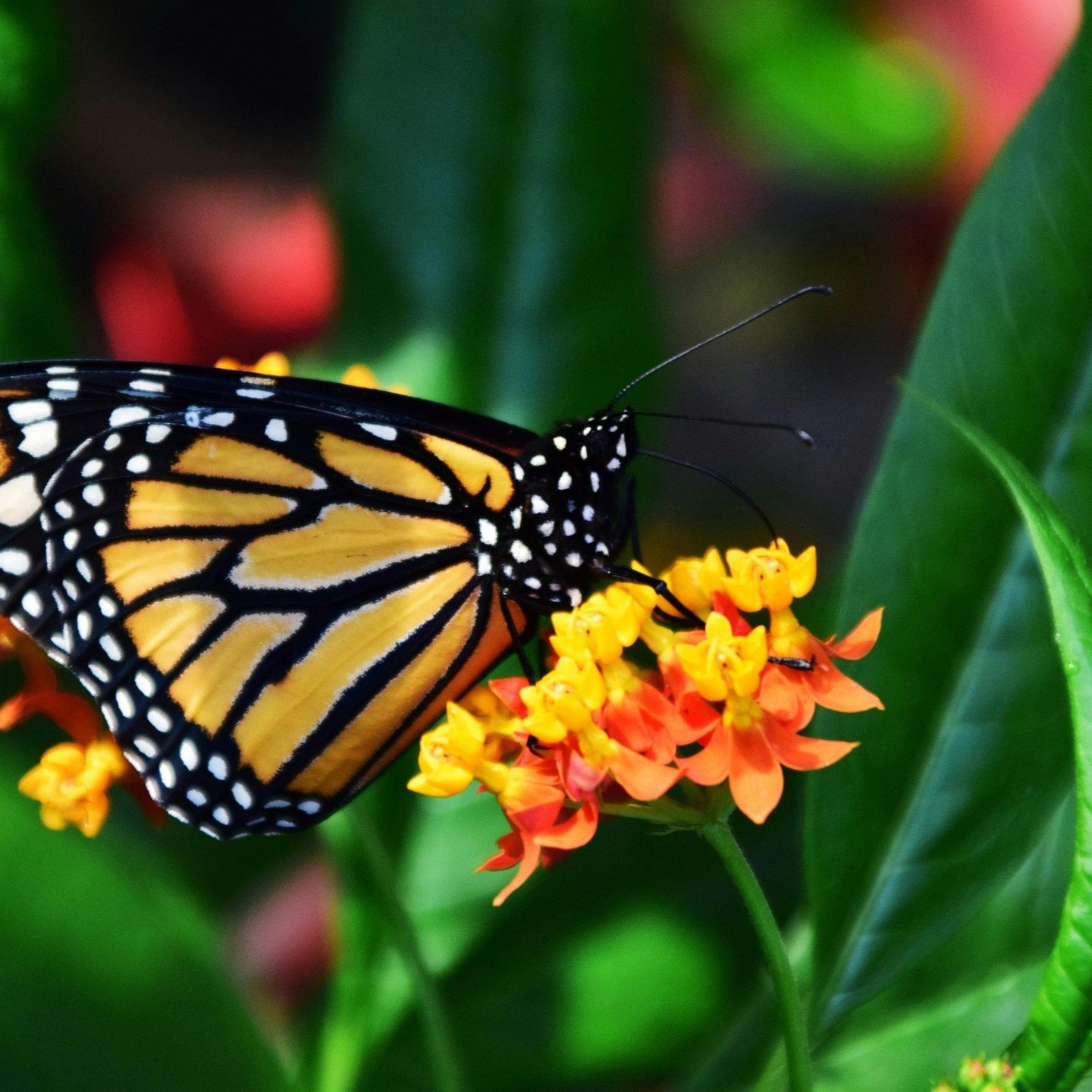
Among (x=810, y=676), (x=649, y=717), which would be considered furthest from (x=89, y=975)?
(x=810, y=676)

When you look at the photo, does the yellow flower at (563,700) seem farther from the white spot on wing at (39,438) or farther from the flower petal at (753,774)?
the white spot on wing at (39,438)

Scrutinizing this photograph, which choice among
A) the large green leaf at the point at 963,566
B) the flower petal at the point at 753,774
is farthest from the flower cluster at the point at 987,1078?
the large green leaf at the point at 963,566

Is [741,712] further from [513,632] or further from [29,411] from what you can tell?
[29,411]

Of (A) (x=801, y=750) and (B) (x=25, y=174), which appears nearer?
(A) (x=801, y=750)

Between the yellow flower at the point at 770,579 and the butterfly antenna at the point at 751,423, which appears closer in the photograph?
the yellow flower at the point at 770,579

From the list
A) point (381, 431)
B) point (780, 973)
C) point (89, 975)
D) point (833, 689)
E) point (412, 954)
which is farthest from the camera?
point (381, 431)

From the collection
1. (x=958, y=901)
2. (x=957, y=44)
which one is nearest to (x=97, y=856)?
(x=958, y=901)

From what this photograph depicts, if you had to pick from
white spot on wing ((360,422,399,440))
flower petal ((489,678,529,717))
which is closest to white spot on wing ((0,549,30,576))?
white spot on wing ((360,422,399,440))
